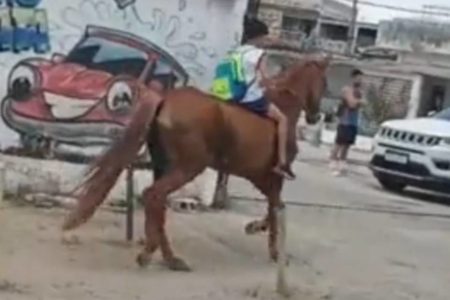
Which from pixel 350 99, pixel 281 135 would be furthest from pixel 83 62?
pixel 350 99

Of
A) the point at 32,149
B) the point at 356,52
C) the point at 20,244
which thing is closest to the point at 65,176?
the point at 32,149

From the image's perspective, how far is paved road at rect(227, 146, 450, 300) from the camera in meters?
12.5

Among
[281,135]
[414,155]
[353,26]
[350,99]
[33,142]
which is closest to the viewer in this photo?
[281,135]

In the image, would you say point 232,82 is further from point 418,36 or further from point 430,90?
point 418,36

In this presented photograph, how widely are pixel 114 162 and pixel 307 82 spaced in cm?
251

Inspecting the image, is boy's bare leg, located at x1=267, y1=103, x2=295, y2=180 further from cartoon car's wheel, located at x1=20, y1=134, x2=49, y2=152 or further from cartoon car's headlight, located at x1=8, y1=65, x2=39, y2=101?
cartoon car's wheel, located at x1=20, y1=134, x2=49, y2=152

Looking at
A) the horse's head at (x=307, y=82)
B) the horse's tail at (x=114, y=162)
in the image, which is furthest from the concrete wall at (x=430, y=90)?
the horse's tail at (x=114, y=162)

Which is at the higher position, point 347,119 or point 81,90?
point 81,90

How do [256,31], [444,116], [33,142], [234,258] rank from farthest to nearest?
[444,116], [33,142], [256,31], [234,258]

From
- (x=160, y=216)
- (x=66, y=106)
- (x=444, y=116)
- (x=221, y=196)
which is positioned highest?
(x=66, y=106)

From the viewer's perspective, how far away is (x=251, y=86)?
12680 millimetres

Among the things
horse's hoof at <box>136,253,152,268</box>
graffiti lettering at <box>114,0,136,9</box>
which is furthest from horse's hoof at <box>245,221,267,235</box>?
graffiti lettering at <box>114,0,136,9</box>

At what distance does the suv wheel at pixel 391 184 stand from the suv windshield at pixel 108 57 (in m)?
7.94

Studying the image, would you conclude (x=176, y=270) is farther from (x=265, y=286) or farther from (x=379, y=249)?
(x=379, y=249)
